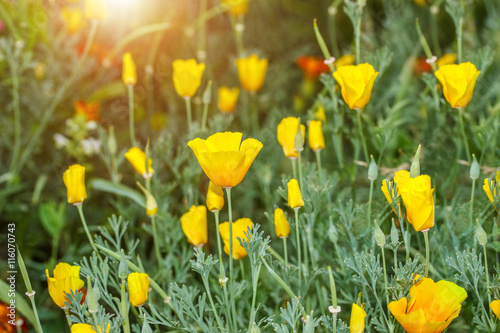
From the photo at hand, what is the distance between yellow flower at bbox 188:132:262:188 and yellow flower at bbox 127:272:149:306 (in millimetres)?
153

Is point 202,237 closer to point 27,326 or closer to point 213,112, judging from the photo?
point 27,326

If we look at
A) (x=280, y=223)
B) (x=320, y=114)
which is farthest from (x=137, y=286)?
(x=320, y=114)

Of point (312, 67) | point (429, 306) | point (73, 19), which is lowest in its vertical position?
point (429, 306)

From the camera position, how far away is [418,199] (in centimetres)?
61

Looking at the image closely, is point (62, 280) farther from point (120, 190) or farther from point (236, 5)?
point (236, 5)

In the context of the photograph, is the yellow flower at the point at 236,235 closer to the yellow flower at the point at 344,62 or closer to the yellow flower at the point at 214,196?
the yellow flower at the point at 214,196

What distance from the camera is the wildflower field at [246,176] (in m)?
0.68

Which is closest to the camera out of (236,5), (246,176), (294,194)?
(294,194)

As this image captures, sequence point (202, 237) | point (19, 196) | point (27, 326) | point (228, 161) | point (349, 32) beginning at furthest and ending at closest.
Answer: point (349, 32), point (19, 196), point (27, 326), point (202, 237), point (228, 161)

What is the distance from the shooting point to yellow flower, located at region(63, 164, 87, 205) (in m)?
0.75

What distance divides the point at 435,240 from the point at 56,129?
3.47ft

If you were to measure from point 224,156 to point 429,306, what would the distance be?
29 centimetres

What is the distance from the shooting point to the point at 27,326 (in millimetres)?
1023

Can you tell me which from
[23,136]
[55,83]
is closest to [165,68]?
[55,83]
